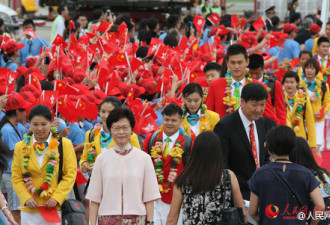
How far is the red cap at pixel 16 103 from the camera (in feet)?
24.5

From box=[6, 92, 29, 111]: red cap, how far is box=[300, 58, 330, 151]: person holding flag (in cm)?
501

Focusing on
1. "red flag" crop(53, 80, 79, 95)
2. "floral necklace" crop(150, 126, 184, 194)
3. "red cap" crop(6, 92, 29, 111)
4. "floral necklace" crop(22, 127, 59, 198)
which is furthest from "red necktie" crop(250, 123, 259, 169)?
"red flag" crop(53, 80, 79, 95)

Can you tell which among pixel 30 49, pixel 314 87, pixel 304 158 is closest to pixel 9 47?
pixel 30 49

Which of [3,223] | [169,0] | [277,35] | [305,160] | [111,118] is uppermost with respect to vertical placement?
[169,0]

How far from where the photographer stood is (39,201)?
21.4ft

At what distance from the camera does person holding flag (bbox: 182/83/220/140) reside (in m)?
7.42

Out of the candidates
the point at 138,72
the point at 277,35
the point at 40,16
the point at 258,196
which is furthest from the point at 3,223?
the point at 40,16

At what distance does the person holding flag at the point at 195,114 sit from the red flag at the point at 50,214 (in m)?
1.67

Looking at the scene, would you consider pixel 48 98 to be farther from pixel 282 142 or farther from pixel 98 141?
pixel 282 142

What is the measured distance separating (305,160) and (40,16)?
89.7 feet

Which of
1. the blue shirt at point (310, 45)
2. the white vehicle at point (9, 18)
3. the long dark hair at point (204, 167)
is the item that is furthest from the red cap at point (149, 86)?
the white vehicle at point (9, 18)

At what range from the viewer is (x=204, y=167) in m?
5.27

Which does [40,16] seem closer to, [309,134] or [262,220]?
[309,134]

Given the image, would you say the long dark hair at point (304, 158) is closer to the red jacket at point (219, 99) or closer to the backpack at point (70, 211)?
the backpack at point (70, 211)
